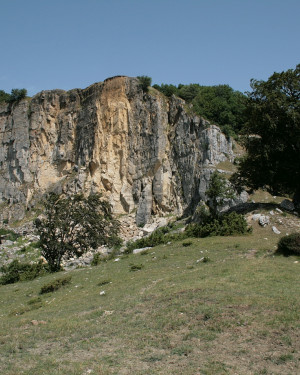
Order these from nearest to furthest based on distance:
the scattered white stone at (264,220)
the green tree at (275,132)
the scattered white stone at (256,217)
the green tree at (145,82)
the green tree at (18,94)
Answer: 1. the scattered white stone at (264,220)
2. the scattered white stone at (256,217)
3. the green tree at (275,132)
4. the green tree at (145,82)
5. the green tree at (18,94)

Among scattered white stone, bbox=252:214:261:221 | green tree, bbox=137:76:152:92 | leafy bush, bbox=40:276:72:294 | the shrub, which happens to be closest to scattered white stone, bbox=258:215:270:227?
scattered white stone, bbox=252:214:261:221

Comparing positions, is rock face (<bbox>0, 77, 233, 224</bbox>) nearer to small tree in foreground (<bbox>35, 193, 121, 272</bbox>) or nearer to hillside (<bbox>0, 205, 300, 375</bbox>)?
small tree in foreground (<bbox>35, 193, 121, 272</bbox>)

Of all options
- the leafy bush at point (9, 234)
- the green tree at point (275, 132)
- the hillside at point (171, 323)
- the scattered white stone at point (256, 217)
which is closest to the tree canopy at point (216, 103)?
the green tree at point (275, 132)

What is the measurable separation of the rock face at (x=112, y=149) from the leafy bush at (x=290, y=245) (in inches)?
865

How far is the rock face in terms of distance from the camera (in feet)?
135

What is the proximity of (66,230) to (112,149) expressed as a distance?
75.9 feet

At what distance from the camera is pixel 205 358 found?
6.82 meters

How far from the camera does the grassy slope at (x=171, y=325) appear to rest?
680 centimetres

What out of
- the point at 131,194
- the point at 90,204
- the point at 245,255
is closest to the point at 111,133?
the point at 131,194

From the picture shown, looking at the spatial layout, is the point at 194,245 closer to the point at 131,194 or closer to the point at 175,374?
the point at 175,374

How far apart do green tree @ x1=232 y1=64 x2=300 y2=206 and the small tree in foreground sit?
11433 millimetres

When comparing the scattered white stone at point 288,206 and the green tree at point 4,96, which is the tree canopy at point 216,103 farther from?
the green tree at point 4,96

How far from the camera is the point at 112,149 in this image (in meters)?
47.1

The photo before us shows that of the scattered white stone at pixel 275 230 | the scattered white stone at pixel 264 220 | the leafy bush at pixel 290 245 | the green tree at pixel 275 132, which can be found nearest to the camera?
the leafy bush at pixel 290 245
